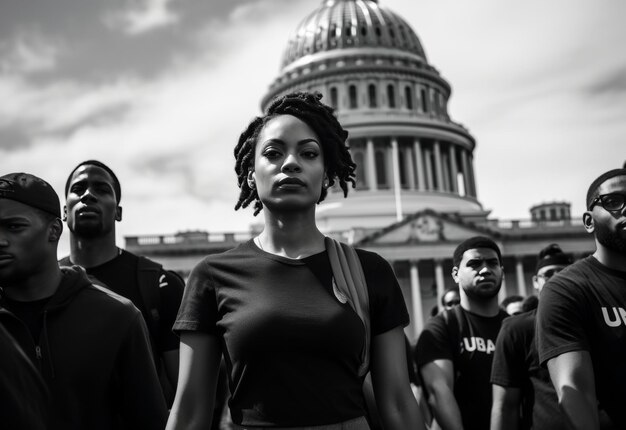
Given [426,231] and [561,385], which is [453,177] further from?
[561,385]

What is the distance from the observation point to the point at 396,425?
332 cm

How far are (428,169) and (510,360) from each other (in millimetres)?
60290

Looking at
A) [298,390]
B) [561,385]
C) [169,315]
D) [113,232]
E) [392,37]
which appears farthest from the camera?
[392,37]

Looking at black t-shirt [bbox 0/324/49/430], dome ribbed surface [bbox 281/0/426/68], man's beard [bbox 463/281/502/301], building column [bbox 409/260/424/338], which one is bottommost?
black t-shirt [bbox 0/324/49/430]

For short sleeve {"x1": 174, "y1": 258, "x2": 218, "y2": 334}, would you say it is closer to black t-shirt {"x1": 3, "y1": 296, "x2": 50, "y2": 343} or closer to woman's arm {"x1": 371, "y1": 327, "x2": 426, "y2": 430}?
woman's arm {"x1": 371, "y1": 327, "x2": 426, "y2": 430}

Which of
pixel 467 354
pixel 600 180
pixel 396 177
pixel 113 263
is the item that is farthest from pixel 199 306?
pixel 396 177

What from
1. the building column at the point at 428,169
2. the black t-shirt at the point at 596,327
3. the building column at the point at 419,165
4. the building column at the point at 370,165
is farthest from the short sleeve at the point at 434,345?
the building column at the point at 428,169

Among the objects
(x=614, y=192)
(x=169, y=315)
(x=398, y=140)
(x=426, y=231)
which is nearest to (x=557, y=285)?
(x=614, y=192)

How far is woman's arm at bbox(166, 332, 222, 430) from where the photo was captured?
132 inches

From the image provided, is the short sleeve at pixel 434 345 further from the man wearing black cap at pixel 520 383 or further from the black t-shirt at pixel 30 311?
the black t-shirt at pixel 30 311

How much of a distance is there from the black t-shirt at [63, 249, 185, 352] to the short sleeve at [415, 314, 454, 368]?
2.28 m

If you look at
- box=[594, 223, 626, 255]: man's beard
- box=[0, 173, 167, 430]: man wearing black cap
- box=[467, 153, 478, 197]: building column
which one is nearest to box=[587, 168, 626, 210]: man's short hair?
box=[594, 223, 626, 255]: man's beard

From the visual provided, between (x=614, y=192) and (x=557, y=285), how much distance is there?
0.62 m

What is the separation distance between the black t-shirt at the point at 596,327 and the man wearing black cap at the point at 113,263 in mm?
2520
